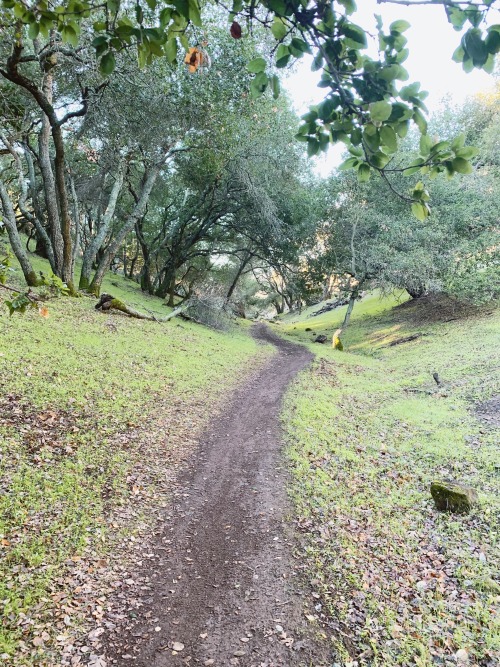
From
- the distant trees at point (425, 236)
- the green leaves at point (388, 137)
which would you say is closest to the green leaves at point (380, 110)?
the green leaves at point (388, 137)

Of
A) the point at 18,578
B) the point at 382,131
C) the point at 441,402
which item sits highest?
the point at 382,131

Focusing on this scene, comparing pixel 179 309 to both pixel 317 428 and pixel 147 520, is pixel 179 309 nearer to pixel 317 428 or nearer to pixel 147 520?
pixel 317 428

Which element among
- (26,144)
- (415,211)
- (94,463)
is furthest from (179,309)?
(415,211)

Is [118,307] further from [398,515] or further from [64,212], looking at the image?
[398,515]

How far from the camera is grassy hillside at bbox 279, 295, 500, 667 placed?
3.92 m

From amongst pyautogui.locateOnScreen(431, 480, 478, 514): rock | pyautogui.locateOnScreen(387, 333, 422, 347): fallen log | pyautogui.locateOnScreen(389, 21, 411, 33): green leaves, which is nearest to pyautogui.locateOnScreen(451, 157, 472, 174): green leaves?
pyautogui.locateOnScreen(389, 21, 411, 33): green leaves

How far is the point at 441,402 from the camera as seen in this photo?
11.0 meters

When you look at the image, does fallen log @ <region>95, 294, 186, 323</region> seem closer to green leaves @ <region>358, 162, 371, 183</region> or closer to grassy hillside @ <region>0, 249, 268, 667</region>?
grassy hillside @ <region>0, 249, 268, 667</region>

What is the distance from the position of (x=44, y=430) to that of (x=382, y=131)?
6.91 meters

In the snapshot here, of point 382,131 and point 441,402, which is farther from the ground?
point 382,131

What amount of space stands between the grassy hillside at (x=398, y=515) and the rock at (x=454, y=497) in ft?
0.45

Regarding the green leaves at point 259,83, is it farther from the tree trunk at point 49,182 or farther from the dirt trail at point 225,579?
the tree trunk at point 49,182

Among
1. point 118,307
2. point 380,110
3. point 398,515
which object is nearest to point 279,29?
point 380,110

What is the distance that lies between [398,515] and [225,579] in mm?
2757
